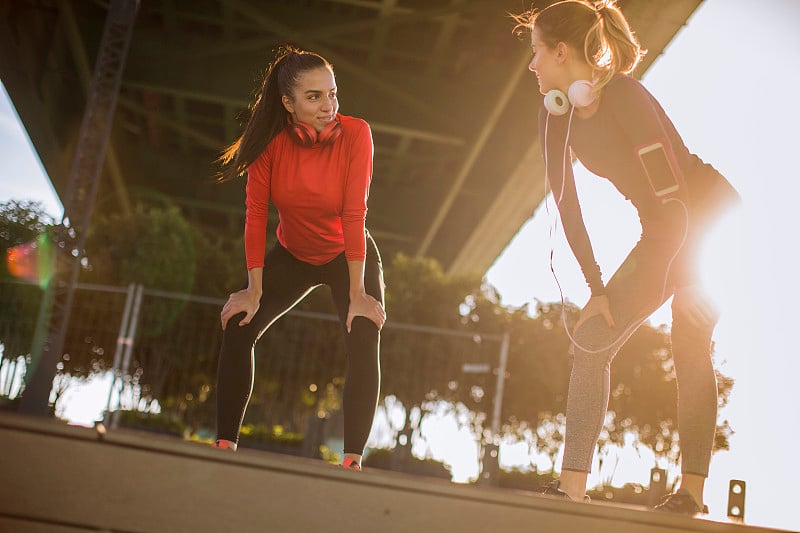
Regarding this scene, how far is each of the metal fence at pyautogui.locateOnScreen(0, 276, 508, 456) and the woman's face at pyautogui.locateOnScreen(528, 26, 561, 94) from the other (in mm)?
9163

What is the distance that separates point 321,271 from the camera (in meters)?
2.79

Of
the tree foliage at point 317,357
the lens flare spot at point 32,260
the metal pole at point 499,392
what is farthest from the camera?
the tree foliage at point 317,357

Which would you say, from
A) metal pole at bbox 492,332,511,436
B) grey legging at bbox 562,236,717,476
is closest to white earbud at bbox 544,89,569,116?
grey legging at bbox 562,236,717,476

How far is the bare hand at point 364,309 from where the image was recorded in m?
2.66

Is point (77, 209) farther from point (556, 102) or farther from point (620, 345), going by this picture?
point (620, 345)

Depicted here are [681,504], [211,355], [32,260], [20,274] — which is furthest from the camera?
[20,274]

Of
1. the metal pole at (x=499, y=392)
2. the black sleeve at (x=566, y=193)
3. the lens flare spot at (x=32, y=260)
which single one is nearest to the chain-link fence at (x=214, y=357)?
the lens flare spot at (x=32, y=260)

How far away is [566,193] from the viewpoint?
248cm

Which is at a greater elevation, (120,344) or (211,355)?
(211,355)

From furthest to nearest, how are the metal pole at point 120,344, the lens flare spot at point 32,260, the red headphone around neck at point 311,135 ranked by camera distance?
the lens flare spot at point 32,260 → the metal pole at point 120,344 → the red headphone around neck at point 311,135

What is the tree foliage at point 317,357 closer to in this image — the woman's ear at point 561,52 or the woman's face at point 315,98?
the woman's face at point 315,98

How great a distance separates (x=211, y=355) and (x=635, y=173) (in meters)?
10.7

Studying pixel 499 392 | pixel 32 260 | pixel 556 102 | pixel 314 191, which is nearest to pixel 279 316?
pixel 314 191

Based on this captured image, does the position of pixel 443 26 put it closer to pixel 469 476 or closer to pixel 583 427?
pixel 469 476
